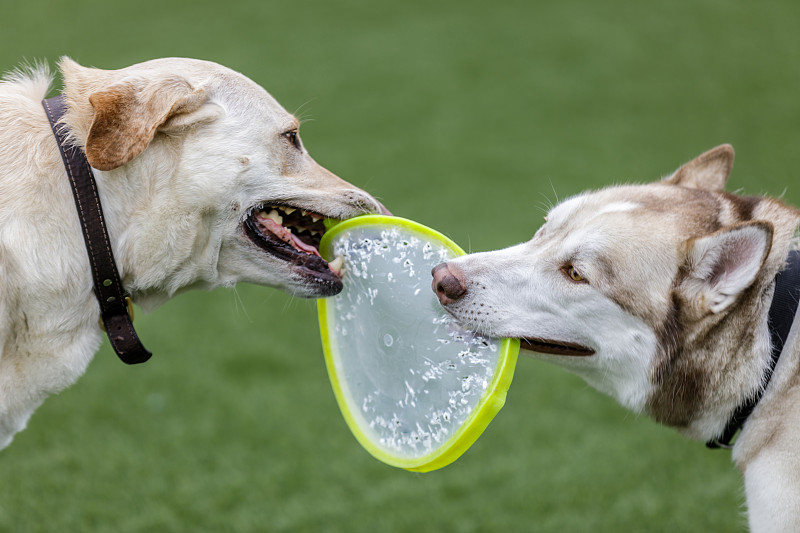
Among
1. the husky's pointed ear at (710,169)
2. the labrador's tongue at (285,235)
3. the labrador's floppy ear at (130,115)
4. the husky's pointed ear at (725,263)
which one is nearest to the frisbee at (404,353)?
the labrador's tongue at (285,235)

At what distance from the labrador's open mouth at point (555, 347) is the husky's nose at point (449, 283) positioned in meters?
0.36

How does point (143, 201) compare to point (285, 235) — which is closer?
point (143, 201)

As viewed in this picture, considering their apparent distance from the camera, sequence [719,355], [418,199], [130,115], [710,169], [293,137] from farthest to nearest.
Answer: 1. [418,199]
2. [710,169]
3. [293,137]
4. [719,355]
5. [130,115]

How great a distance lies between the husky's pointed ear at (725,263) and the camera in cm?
290

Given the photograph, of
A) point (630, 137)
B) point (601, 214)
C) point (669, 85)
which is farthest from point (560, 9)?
point (601, 214)

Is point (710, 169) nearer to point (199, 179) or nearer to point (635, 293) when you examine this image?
point (635, 293)

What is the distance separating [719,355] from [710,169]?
3.81ft

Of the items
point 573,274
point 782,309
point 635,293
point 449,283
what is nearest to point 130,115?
point 449,283

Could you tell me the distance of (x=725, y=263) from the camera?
306 cm

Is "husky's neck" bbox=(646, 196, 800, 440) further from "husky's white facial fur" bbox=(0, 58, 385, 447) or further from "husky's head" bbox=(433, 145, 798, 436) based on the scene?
"husky's white facial fur" bbox=(0, 58, 385, 447)

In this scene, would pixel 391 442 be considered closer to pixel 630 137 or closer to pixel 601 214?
pixel 601 214

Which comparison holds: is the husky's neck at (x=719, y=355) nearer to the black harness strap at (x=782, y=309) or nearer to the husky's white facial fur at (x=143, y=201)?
the black harness strap at (x=782, y=309)

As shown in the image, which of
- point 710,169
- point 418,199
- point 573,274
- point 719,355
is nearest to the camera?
point 719,355

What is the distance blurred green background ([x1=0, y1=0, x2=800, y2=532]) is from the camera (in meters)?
5.19
